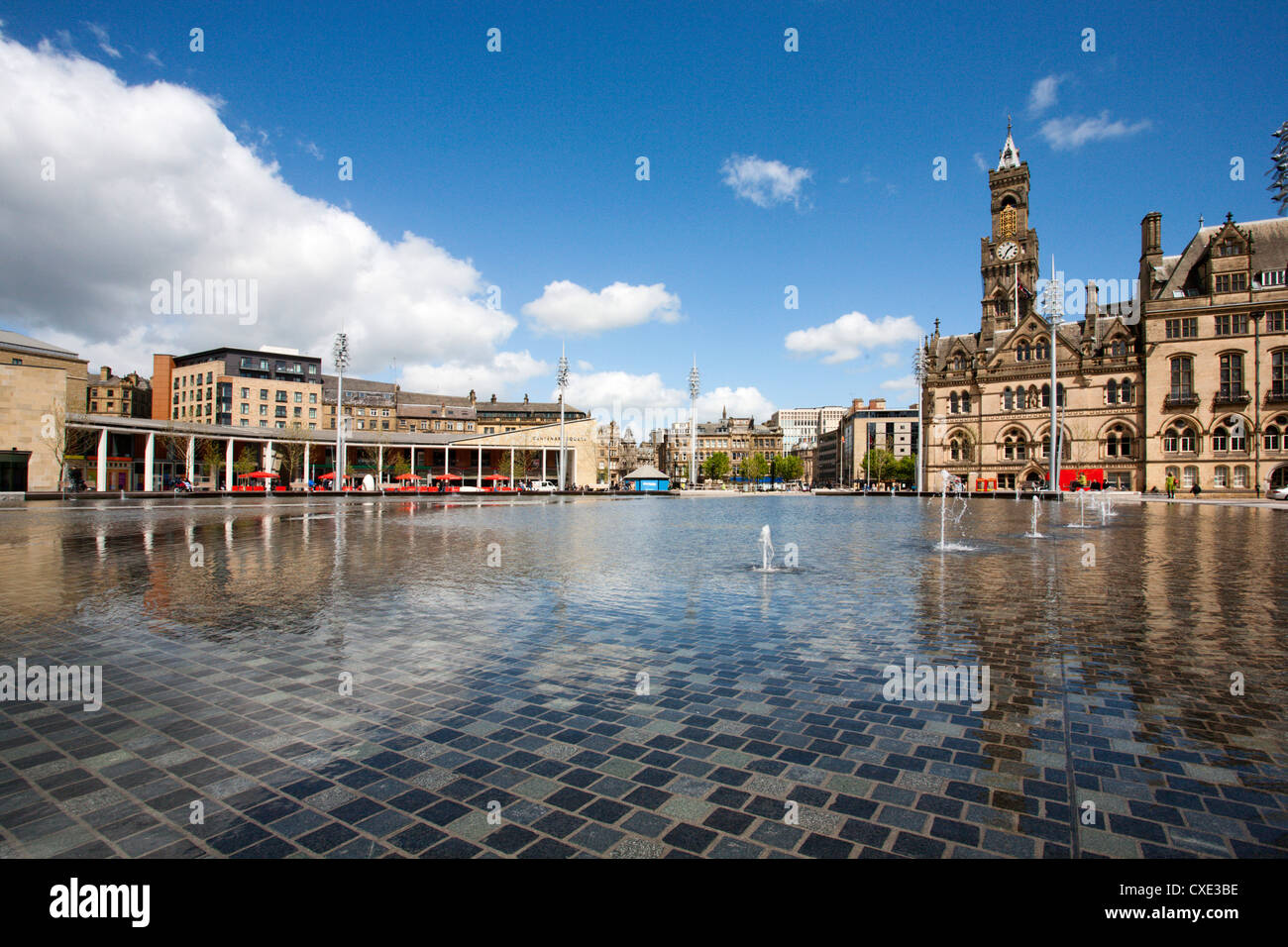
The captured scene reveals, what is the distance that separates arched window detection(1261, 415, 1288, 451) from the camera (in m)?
53.6

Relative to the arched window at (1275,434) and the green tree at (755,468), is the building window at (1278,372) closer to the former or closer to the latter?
the arched window at (1275,434)

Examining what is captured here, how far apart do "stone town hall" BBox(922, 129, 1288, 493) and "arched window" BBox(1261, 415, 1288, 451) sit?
0.29ft

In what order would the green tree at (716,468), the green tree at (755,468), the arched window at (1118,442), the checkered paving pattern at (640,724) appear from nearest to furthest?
the checkered paving pattern at (640,724)
the arched window at (1118,442)
the green tree at (716,468)
the green tree at (755,468)

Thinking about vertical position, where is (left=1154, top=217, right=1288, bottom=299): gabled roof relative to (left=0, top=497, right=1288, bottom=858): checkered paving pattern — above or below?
above

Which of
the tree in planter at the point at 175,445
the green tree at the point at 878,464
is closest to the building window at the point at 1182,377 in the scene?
the green tree at the point at 878,464

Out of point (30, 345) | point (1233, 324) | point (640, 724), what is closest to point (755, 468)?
point (1233, 324)

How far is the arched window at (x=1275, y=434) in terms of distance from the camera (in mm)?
53625

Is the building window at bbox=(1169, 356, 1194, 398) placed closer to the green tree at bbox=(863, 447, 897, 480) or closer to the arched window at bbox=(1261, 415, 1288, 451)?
the arched window at bbox=(1261, 415, 1288, 451)

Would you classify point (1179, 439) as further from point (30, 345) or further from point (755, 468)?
point (755, 468)

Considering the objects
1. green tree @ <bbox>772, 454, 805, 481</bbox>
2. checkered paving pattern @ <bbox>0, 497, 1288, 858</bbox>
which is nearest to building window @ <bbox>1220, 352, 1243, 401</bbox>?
checkered paving pattern @ <bbox>0, 497, 1288, 858</bbox>

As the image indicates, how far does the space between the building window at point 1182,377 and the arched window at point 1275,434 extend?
6.09m

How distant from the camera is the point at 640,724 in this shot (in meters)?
4.64
